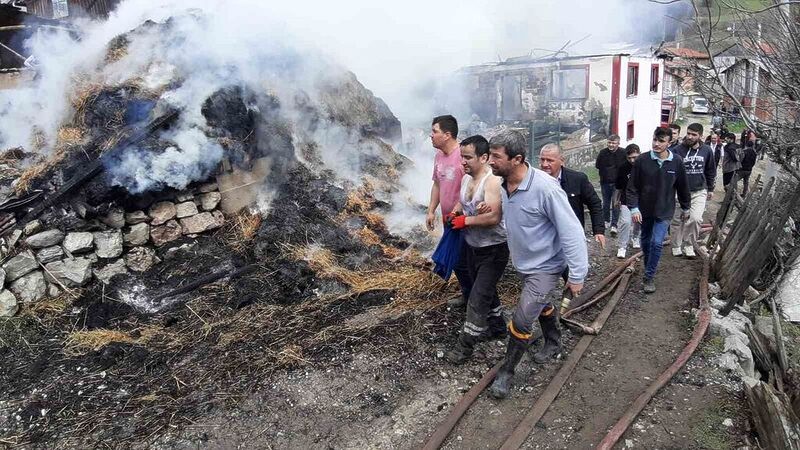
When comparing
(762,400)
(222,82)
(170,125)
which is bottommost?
(762,400)

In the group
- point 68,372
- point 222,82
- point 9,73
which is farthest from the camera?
point 9,73

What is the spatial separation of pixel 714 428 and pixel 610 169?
5.14 metres

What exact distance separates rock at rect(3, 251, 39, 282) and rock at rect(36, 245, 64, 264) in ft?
0.21

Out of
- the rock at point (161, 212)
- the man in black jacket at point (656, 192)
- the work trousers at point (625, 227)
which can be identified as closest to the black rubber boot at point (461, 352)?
the man in black jacket at point (656, 192)

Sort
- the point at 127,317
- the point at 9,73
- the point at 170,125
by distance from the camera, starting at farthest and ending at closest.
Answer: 1. the point at 9,73
2. the point at 170,125
3. the point at 127,317

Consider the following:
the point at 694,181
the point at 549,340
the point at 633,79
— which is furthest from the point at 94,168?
the point at 633,79

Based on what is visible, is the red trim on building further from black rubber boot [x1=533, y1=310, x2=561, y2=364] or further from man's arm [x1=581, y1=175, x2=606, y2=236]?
black rubber boot [x1=533, y1=310, x2=561, y2=364]

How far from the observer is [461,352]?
4.27 meters

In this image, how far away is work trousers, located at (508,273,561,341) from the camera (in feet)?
12.0

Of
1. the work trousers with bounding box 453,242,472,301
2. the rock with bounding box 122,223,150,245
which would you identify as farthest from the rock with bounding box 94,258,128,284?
the work trousers with bounding box 453,242,472,301

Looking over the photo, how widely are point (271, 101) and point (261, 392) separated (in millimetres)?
4546

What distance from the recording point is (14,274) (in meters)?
5.18

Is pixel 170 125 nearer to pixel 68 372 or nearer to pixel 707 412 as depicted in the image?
pixel 68 372

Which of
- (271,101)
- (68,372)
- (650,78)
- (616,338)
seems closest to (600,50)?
(650,78)
